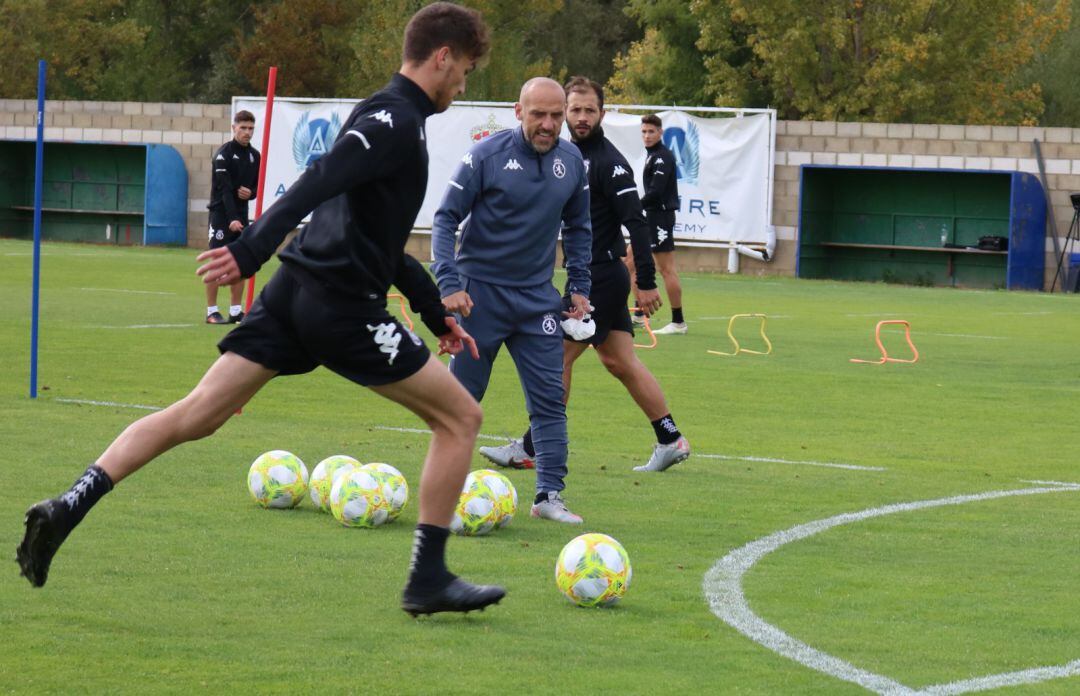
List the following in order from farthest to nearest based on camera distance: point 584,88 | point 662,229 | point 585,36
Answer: point 585,36 → point 662,229 → point 584,88

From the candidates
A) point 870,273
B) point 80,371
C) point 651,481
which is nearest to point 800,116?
point 870,273

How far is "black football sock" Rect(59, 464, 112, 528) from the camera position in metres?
5.68

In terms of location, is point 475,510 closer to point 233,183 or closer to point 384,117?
point 384,117

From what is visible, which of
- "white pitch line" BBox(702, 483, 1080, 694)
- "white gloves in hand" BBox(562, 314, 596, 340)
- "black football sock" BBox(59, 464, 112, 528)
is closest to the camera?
"white pitch line" BBox(702, 483, 1080, 694)

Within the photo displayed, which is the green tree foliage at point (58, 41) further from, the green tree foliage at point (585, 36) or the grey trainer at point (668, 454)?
the grey trainer at point (668, 454)

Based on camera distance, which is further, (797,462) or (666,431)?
(797,462)

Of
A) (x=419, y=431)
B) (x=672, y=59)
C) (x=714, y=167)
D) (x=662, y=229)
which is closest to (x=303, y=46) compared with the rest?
(x=672, y=59)

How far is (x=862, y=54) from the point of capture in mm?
49719

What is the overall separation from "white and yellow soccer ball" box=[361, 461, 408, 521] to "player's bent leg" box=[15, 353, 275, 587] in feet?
6.65

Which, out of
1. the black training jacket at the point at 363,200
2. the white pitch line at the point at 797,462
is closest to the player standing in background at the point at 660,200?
the white pitch line at the point at 797,462

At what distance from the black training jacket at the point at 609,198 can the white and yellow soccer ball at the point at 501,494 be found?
2.37 metres

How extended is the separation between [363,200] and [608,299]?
4.15 metres

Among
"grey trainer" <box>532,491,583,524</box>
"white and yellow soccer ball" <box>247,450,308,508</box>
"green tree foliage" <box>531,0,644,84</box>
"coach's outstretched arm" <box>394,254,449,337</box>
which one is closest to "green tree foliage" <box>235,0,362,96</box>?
"green tree foliage" <box>531,0,644,84</box>

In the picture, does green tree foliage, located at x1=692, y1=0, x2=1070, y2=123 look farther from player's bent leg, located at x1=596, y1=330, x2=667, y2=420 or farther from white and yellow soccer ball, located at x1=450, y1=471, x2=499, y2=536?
white and yellow soccer ball, located at x1=450, y1=471, x2=499, y2=536
